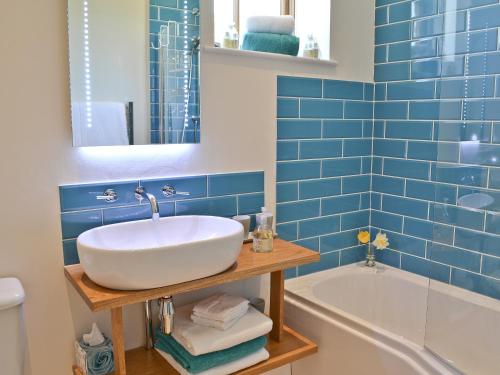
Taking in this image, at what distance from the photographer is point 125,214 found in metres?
1.76

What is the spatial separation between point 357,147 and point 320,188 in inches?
13.6

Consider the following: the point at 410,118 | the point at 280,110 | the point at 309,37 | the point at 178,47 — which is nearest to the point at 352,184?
the point at 410,118

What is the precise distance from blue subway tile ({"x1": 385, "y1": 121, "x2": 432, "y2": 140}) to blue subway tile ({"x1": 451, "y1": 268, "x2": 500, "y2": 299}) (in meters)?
0.68

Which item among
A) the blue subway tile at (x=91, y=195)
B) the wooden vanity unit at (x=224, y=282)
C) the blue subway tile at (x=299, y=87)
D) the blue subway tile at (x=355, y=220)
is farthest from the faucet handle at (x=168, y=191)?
the blue subway tile at (x=355, y=220)

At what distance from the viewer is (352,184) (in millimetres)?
2521

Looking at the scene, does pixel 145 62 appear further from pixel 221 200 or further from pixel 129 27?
pixel 221 200

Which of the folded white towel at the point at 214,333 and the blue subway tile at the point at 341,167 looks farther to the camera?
the blue subway tile at the point at 341,167

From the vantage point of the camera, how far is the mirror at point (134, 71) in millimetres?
1625

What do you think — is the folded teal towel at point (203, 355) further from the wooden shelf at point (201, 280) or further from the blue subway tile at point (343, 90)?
the blue subway tile at point (343, 90)

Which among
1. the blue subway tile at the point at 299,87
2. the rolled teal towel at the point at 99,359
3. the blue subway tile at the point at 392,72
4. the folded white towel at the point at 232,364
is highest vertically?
the blue subway tile at the point at 392,72

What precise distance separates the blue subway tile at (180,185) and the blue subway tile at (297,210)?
1.46ft

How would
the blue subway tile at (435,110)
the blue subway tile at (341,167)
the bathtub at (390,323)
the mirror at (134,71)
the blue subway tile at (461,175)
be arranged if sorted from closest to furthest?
1. the mirror at (134,71)
2. the bathtub at (390,323)
3. the blue subway tile at (461,175)
4. the blue subway tile at (435,110)
5. the blue subway tile at (341,167)

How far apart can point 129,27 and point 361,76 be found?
4.22 feet

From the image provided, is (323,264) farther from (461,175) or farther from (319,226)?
(461,175)
